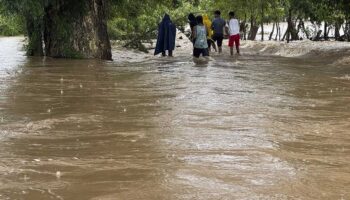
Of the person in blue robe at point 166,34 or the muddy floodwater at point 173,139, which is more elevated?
the person in blue robe at point 166,34

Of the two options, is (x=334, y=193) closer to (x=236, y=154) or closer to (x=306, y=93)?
(x=236, y=154)

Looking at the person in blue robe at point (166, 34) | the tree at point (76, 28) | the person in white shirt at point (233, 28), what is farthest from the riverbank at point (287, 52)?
the tree at point (76, 28)

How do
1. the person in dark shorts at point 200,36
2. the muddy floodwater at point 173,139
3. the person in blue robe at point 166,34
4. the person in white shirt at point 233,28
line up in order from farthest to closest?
the person in white shirt at point 233,28
the person in blue robe at point 166,34
the person in dark shorts at point 200,36
the muddy floodwater at point 173,139

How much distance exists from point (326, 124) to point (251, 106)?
129 centimetres

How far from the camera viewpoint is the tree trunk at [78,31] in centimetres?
1512

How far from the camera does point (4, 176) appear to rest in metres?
4.02

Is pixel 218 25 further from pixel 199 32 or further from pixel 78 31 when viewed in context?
pixel 78 31

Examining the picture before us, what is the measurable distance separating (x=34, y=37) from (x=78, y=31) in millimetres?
2527

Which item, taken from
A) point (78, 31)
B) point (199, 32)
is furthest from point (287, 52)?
point (78, 31)

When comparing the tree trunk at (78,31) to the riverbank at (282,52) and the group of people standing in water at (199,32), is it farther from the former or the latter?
the group of people standing in water at (199,32)

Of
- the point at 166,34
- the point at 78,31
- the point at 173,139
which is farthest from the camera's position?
the point at 166,34

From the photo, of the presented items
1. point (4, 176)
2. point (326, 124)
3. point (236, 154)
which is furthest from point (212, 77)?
point (4, 176)

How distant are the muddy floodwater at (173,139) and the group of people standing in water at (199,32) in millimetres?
6184

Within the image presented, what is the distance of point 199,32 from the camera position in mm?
15906
